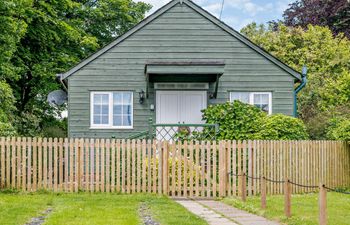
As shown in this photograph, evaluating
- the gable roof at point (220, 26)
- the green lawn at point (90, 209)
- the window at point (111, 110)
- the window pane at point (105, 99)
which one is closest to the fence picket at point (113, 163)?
the green lawn at point (90, 209)

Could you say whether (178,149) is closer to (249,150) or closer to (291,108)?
(249,150)

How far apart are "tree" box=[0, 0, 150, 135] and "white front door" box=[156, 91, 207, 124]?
28.4 ft

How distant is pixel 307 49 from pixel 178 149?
768 inches

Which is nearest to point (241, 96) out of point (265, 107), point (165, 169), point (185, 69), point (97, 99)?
point (265, 107)

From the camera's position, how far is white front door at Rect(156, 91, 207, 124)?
19625 millimetres

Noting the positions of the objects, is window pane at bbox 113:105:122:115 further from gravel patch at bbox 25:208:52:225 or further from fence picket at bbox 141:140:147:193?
gravel patch at bbox 25:208:52:225

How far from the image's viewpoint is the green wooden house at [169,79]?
1952 cm

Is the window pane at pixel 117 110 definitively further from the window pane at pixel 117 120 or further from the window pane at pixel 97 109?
the window pane at pixel 97 109

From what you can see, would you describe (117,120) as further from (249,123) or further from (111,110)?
(249,123)

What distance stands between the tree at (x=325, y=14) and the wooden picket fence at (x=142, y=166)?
78.2 feet

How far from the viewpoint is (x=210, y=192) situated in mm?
14461

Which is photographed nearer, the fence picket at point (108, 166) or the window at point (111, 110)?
the fence picket at point (108, 166)

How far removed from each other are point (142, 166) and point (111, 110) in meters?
5.68

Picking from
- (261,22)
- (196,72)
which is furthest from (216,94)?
(261,22)
